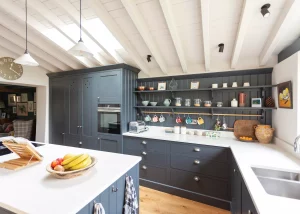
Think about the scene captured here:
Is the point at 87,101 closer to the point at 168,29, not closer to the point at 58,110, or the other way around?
the point at 58,110

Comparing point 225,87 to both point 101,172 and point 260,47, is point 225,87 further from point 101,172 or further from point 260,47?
point 101,172

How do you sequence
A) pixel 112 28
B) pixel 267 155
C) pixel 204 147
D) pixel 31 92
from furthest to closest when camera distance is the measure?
1. pixel 31 92
2. pixel 204 147
3. pixel 112 28
4. pixel 267 155

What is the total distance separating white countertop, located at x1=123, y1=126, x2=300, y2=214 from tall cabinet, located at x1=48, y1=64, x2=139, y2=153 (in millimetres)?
698

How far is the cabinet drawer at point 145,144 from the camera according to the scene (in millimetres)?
2506

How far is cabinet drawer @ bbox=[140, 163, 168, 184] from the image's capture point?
250 centimetres

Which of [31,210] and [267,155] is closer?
[31,210]

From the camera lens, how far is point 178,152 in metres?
2.38

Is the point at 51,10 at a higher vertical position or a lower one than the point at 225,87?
higher

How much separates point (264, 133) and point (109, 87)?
8.64 ft

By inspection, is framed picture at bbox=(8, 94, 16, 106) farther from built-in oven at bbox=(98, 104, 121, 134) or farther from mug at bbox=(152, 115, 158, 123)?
mug at bbox=(152, 115, 158, 123)

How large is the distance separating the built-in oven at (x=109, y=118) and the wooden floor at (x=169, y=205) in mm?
1225

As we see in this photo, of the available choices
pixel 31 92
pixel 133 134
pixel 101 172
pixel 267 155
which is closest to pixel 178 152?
pixel 133 134

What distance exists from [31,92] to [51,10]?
407 centimetres

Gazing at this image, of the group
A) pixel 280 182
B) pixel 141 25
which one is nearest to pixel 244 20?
pixel 141 25
